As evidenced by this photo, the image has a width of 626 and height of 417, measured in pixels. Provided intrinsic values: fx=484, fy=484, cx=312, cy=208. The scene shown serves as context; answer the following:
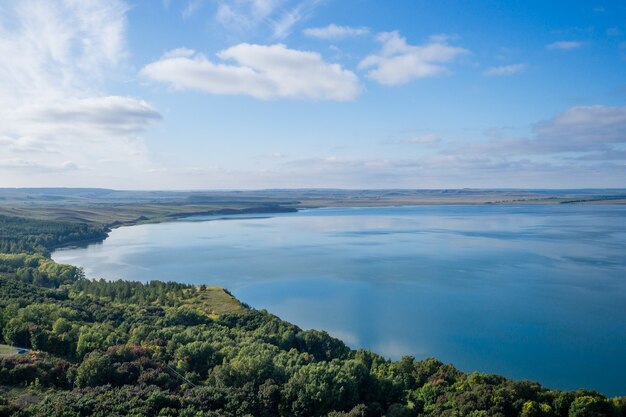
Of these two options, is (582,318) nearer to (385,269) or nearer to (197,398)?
(385,269)

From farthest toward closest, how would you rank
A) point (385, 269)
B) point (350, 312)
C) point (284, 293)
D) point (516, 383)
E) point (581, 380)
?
point (385, 269)
point (284, 293)
point (350, 312)
point (581, 380)
point (516, 383)

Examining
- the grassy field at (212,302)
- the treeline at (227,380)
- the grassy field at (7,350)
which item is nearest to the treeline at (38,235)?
the grassy field at (212,302)

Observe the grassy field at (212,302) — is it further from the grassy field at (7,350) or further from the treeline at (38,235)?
the treeline at (38,235)

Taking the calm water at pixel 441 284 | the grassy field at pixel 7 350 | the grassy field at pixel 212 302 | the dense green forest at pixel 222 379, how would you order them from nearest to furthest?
the dense green forest at pixel 222 379
the grassy field at pixel 7 350
the calm water at pixel 441 284
the grassy field at pixel 212 302

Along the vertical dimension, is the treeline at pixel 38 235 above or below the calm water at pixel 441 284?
above

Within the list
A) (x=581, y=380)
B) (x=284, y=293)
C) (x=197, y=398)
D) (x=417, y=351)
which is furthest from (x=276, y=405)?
(x=284, y=293)

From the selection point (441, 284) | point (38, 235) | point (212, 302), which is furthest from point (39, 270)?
point (441, 284)

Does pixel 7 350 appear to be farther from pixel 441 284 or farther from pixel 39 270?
pixel 441 284
